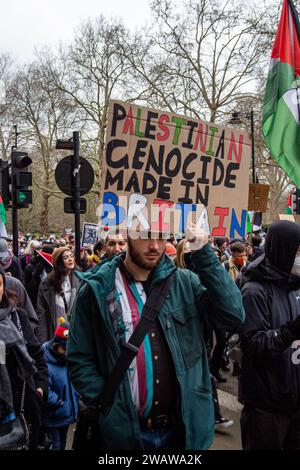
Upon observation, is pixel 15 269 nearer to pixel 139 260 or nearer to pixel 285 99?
pixel 285 99

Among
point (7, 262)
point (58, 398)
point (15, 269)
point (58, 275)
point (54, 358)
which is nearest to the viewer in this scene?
point (58, 398)

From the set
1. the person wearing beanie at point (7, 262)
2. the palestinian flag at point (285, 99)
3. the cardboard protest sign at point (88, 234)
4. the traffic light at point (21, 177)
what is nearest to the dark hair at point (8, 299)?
the palestinian flag at point (285, 99)

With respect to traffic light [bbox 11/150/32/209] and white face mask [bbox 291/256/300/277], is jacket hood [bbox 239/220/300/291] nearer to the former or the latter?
white face mask [bbox 291/256/300/277]

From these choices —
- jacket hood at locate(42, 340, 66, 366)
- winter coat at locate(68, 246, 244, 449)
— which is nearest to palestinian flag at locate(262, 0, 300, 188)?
winter coat at locate(68, 246, 244, 449)

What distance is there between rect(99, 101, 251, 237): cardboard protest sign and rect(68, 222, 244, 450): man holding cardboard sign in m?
0.29

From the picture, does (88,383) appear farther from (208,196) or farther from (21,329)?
(208,196)

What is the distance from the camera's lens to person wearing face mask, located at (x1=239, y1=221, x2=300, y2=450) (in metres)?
2.68

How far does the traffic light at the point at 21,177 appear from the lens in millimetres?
8273

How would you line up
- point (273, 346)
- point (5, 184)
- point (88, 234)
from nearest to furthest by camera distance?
point (273, 346) < point (5, 184) < point (88, 234)

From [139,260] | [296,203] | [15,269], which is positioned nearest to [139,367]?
[139,260]

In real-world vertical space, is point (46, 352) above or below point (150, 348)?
below

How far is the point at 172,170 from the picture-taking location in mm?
2748

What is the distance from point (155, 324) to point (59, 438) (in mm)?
1855

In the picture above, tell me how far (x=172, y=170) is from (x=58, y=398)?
6.06ft
